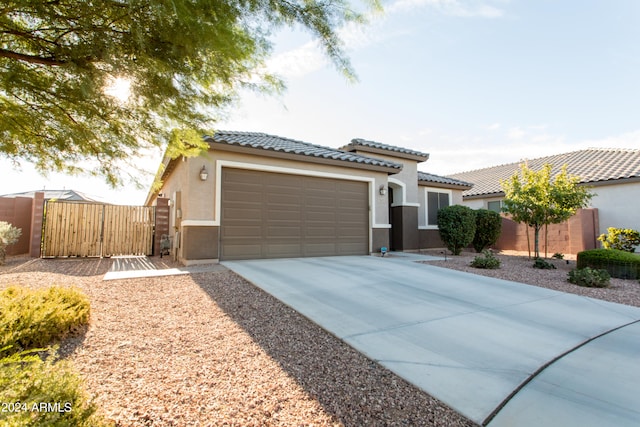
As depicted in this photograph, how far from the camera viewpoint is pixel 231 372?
256 cm

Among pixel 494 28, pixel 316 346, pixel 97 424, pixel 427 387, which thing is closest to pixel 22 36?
pixel 97 424

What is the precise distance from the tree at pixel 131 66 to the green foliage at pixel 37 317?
1.84m

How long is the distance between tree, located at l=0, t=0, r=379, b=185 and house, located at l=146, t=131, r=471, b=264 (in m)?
3.09

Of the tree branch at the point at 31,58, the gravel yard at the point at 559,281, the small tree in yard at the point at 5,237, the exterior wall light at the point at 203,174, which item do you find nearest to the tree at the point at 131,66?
the tree branch at the point at 31,58

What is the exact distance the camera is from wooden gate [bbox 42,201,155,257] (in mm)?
9250

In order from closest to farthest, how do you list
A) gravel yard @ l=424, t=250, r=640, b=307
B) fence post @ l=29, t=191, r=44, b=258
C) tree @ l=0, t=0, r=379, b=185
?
tree @ l=0, t=0, r=379, b=185 → gravel yard @ l=424, t=250, r=640, b=307 → fence post @ l=29, t=191, r=44, b=258

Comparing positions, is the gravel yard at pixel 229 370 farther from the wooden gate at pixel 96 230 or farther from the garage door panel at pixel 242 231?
the wooden gate at pixel 96 230

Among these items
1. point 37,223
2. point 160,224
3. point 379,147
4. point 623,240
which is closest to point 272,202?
point 160,224

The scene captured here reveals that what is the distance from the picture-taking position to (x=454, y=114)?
10422mm

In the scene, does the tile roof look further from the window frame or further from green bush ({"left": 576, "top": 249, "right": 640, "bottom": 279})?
green bush ({"left": 576, "top": 249, "right": 640, "bottom": 279})

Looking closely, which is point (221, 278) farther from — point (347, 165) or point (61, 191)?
point (61, 191)

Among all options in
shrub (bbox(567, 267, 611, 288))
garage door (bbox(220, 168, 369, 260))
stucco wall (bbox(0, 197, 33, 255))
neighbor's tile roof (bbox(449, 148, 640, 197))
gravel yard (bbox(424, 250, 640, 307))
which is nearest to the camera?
gravel yard (bbox(424, 250, 640, 307))

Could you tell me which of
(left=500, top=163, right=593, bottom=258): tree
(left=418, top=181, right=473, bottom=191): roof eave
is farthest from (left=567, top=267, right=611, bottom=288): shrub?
(left=418, top=181, right=473, bottom=191): roof eave

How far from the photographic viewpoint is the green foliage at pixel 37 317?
2758 millimetres
